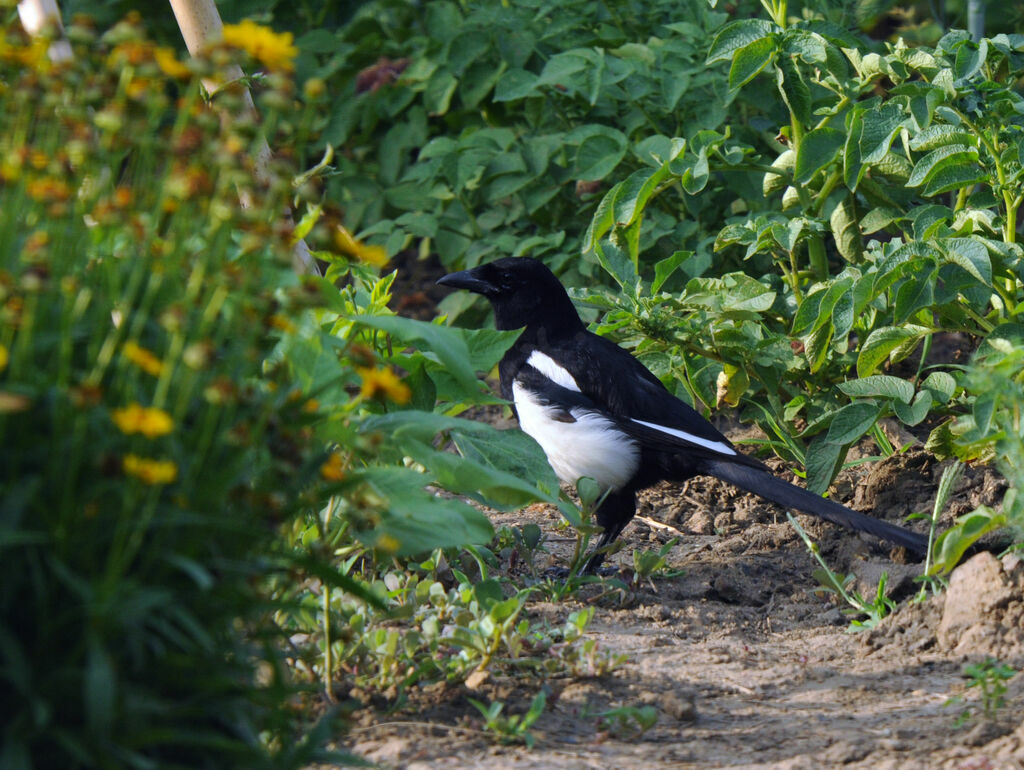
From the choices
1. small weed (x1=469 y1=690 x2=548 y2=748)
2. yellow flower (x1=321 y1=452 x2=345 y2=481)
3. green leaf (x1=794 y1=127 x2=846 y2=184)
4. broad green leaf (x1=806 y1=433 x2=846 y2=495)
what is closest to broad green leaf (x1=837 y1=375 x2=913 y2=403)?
broad green leaf (x1=806 y1=433 x2=846 y2=495)

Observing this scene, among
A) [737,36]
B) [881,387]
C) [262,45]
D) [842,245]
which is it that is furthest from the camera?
[842,245]

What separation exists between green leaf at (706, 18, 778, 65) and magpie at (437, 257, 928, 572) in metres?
1.04

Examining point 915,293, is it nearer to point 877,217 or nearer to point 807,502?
point 807,502

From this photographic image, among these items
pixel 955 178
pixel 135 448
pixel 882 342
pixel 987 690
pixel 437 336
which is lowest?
pixel 987 690

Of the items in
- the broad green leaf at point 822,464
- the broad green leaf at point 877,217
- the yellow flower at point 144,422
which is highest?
the yellow flower at point 144,422

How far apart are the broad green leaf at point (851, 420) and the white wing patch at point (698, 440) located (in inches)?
13.3

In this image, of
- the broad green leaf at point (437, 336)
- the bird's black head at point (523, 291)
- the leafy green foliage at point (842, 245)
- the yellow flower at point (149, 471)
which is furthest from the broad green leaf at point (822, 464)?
the yellow flower at point (149, 471)

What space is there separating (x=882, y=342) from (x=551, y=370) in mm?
1117

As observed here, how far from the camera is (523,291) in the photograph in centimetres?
438

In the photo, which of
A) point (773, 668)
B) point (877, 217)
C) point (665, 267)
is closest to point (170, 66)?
point (773, 668)

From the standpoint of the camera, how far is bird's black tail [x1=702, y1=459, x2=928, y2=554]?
329 cm

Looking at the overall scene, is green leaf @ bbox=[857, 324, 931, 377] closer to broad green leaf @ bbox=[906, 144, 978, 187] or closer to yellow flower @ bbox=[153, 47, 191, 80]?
broad green leaf @ bbox=[906, 144, 978, 187]

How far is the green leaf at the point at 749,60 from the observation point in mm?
3660

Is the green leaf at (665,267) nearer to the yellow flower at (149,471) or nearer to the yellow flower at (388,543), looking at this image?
the yellow flower at (388,543)
